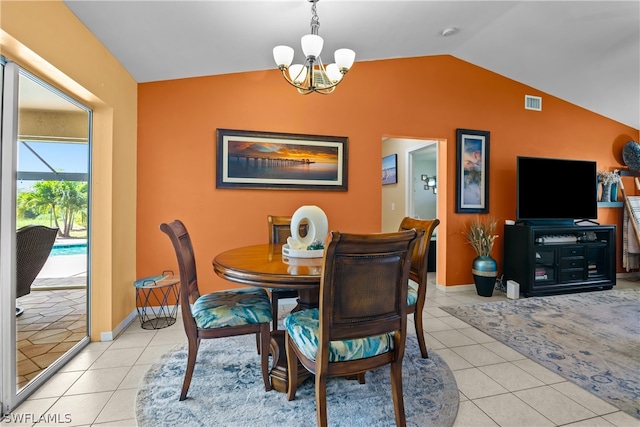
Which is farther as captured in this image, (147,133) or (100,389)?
(147,133)

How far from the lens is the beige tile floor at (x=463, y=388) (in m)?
1.58

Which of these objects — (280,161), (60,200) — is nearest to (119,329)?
(60,200)

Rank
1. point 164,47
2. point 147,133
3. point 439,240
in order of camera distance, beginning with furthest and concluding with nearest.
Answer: point 439,240 → point 147,133 → point 164,47

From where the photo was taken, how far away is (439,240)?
159 inches

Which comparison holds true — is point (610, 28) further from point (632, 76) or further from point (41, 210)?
point (41, 210)

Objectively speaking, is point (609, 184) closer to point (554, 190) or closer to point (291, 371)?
point (554, 190)

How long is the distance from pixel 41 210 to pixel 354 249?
2075mm

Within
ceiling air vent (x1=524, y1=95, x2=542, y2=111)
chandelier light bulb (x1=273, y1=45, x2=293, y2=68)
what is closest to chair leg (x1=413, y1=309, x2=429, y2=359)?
chandelier light bulb (x1=273, y1=45, x2=293, y2=68)

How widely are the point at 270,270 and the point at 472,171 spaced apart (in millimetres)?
3400

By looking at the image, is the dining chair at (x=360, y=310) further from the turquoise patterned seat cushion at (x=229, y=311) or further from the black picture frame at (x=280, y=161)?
the black picture frame at (x=280, y=161)

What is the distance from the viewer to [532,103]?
4168 mm

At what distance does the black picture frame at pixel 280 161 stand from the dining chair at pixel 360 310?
2.10m

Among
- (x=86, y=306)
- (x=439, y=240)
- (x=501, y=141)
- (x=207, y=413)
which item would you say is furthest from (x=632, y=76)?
(x=86, y=306)

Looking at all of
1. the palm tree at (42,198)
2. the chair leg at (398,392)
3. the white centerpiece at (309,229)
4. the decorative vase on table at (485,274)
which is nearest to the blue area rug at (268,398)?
the chair leg at (398,392)
